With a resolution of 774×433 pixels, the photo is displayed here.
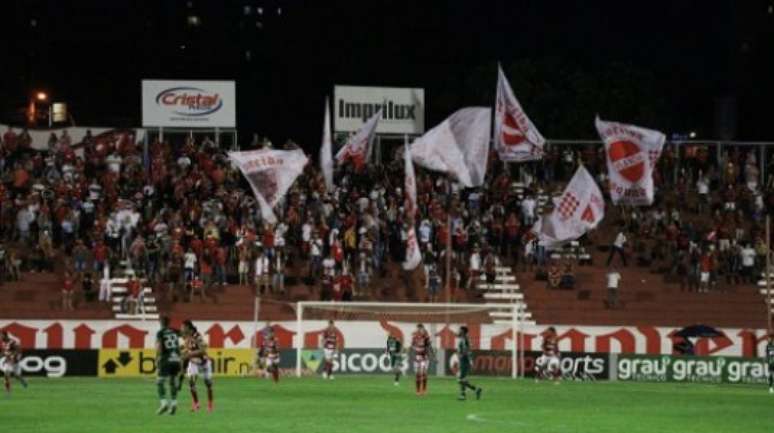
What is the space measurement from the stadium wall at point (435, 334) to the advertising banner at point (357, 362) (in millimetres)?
310

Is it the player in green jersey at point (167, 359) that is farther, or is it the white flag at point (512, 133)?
the white flag at point (512, 133)

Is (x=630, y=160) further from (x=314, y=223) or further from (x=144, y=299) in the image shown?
(x=144, y=299)

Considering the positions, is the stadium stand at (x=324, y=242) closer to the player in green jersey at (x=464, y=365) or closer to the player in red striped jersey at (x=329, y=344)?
the player in red striped jersey at (x=329, y=344)

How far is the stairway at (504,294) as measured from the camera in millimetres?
63219

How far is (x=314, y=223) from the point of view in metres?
64.8

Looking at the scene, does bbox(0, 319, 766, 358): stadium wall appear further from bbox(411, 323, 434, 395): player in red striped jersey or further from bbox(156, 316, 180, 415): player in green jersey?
bbox(156, 316, 180, 415): player in green jersey

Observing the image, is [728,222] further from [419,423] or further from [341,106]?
[419,423]

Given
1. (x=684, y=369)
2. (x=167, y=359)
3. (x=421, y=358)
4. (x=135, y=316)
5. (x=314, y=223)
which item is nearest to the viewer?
(x=167, y=359)

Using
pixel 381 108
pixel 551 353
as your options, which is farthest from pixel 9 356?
pixel 381 108

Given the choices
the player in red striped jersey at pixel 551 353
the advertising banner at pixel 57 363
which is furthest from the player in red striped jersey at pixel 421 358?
the advertising banner at pixel 57 363

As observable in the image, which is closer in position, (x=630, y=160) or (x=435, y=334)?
(x=630, y=160)

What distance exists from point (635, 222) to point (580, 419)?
3382 cm

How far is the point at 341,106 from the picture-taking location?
246 ft

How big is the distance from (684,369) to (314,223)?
50.8 feet
